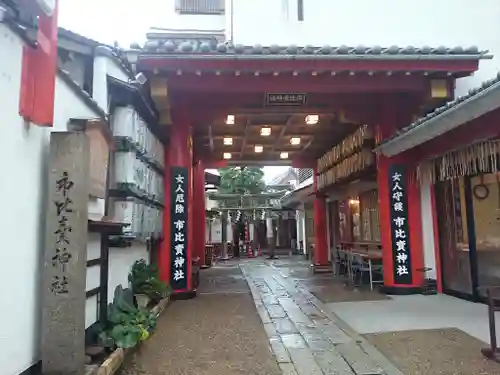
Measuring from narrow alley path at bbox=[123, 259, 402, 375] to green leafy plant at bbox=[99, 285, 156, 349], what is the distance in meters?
0.27

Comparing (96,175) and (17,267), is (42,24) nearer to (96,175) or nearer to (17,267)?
(96,175)

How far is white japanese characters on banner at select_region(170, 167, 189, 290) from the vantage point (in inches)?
379

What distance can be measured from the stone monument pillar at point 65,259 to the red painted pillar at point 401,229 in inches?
289

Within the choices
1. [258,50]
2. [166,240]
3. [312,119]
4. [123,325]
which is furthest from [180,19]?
[123,325]

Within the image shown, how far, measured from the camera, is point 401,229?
9602 millimetres

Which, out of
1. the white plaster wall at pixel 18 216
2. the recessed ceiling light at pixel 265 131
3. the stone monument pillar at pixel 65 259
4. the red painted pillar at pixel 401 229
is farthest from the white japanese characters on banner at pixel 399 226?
the white plaster wall at pixel 18 216

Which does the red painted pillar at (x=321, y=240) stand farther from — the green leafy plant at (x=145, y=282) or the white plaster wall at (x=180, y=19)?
the green leafy plant at (x=145, y=282)

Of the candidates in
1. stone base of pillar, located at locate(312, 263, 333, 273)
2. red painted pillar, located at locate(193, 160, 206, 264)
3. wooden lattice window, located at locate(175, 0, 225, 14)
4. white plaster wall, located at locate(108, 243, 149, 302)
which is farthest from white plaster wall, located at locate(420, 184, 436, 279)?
red painted pillar, located at locate(193, 160, 206, 264)

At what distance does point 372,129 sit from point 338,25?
4556 millimetres

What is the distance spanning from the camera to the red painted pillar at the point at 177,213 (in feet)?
31.6

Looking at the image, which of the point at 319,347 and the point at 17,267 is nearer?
the point at 17,267

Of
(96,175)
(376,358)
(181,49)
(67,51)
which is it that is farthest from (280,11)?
(376,358)

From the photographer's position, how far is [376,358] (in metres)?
5.10

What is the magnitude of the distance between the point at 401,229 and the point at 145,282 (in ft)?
18.6
